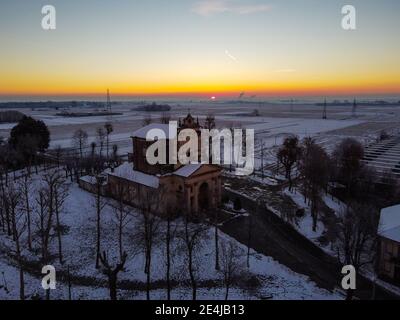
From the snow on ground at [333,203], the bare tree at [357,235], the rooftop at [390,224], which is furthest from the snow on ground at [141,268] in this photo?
the snow on ground at [333,203]

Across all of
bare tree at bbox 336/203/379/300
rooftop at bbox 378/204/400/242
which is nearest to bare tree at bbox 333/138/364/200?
rooftop at bbox 378/204/400/242

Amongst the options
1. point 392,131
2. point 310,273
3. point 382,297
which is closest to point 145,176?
point 310,273

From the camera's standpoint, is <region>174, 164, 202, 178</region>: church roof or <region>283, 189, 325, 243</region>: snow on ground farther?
<region>174, 164, 202, 178</region>: church roof

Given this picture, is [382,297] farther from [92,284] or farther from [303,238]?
[92,284]

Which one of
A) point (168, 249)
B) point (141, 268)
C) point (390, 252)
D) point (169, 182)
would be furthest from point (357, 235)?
point (169, 182)

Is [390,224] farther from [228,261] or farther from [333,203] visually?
[333,203]

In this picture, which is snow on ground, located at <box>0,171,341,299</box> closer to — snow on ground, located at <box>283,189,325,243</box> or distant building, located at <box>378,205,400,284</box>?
distant building, located at <box>378,205,400,284</box>

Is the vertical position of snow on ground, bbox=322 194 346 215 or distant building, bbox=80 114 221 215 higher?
distant building, bbox=80 114 221 215
